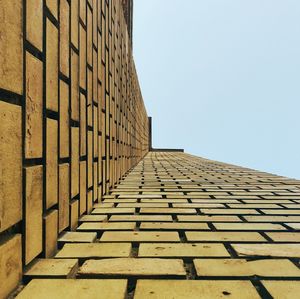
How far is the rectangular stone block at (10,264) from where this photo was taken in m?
1.14

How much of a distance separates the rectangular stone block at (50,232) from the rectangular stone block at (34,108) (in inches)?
10.9

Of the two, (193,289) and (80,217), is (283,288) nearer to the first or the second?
(193,289)

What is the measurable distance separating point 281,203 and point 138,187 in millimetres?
1380

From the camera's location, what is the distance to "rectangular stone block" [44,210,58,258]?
1546mm

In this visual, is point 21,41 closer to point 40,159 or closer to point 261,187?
point 40,159

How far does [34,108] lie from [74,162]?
2.14 feet

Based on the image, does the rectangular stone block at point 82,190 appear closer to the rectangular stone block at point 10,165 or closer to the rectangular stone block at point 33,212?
the rectangular stone block at point 33,212

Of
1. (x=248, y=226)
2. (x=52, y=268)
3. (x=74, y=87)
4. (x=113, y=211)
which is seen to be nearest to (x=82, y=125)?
(x=74, y=87)

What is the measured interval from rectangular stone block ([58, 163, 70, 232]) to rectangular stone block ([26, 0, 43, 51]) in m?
0.58

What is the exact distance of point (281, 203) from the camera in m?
2.87

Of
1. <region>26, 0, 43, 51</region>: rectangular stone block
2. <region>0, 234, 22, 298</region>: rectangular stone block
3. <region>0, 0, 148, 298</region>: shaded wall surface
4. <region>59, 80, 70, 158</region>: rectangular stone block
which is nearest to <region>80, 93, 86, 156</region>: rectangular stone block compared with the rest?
<region>0, 0, 148, 298</region>: shaded wall surface

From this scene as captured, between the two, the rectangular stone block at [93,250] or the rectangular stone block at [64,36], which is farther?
the rectangular stone block at [64,36]

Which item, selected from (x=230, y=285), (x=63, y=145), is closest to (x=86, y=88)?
(x=63, y=145)

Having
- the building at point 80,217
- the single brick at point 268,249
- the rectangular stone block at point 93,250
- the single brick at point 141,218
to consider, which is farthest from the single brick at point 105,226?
the single brick at point 268,249
